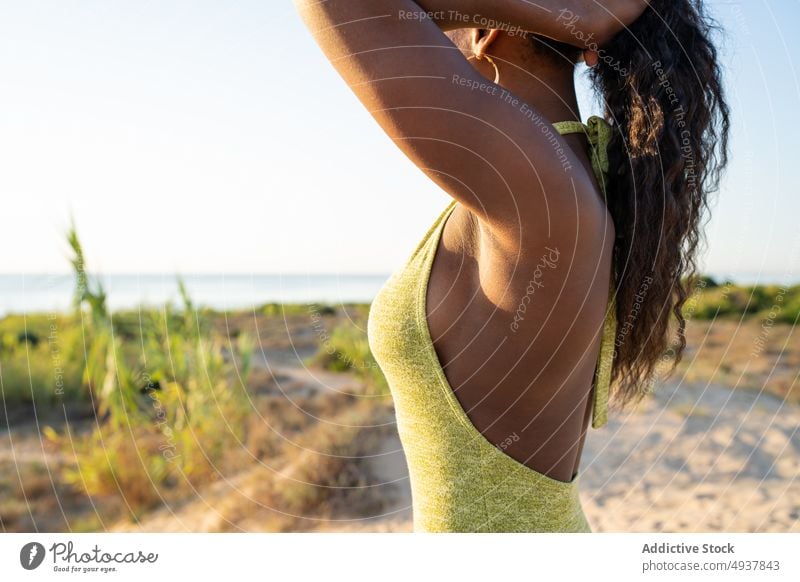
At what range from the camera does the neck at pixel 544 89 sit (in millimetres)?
920

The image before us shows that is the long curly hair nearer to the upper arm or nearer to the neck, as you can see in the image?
the neck

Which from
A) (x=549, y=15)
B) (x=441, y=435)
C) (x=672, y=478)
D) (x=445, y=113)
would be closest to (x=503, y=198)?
(x=445, y=113)

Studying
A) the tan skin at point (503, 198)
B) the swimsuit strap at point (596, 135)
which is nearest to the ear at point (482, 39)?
the tan skin at point (503, 198)

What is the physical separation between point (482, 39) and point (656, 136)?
27cm

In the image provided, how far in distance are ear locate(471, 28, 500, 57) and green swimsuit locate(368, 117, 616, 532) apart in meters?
0.15

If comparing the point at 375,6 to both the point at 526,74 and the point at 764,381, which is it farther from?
the point at 764,381

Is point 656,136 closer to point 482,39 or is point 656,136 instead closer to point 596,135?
point 596,135

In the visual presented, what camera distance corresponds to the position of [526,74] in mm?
929

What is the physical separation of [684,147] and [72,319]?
6.96 meters

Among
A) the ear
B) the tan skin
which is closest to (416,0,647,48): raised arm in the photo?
the tan skin

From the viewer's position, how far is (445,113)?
0.71m

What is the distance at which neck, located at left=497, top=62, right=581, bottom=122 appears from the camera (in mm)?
920
